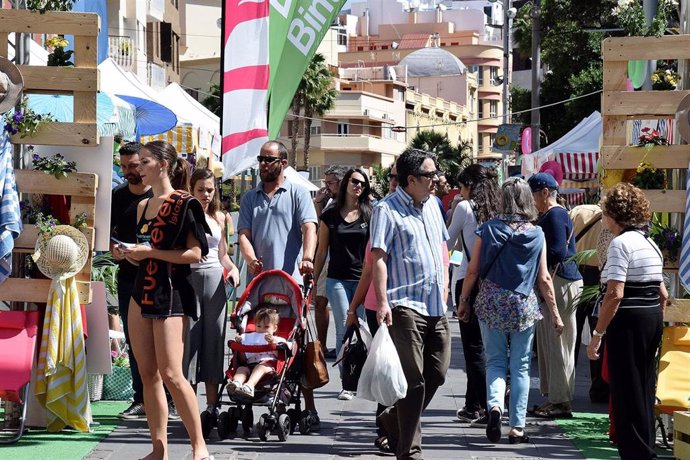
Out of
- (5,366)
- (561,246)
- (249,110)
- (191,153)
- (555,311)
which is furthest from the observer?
(191,153)

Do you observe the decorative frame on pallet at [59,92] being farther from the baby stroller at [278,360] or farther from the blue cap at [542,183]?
the blue cap at [542,183]

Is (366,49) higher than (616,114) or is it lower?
A: higher

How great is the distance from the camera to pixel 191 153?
19516 millimetres

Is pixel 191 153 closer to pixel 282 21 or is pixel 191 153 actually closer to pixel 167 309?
pixel 282 21

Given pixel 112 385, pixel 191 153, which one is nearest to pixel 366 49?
pixel 191 153

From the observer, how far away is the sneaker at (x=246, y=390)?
8.66 m

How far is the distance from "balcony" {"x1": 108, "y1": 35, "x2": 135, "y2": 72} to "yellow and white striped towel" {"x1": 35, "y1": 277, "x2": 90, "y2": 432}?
1370 inches

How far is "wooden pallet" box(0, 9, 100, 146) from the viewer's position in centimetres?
861

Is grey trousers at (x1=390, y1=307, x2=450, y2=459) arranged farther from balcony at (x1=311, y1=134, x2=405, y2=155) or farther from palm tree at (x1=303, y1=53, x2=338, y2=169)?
balcony at (x1=311, y1=134, x2=405, y2=155)

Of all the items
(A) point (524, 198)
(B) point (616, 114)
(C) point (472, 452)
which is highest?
(B) point (616, 114)

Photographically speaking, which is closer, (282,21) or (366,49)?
(282,21)

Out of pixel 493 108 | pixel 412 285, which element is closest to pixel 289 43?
pixel 412 285

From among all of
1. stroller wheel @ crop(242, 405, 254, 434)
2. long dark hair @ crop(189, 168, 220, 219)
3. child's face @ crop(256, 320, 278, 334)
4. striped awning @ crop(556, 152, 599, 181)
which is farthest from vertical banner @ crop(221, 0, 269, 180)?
striped awning @ crop(556, 152, 599, 181)

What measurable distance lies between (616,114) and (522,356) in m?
1.77
